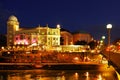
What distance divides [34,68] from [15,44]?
11731 centimetres

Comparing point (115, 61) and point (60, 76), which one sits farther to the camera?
point (60, 76)

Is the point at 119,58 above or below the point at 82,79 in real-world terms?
above

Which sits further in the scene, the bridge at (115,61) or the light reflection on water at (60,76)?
the light reflection on water at (60,76)

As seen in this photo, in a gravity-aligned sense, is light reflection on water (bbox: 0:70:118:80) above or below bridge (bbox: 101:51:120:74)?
below

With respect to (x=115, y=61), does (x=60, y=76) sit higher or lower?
lower

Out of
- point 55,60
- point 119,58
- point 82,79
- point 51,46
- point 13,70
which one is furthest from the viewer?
point 51,46

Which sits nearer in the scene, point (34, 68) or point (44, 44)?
point (34, 68)

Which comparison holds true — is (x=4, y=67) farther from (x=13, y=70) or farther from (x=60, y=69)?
(x=60, y=69)

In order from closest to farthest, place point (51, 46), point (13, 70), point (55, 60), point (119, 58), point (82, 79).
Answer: point (119, 58), point (82, 79), point (13, 70), point (55, 60), point (51, 46)

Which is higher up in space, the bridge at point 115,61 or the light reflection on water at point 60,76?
the bridge at point 115,61

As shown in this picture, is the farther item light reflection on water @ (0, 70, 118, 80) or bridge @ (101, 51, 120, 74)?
light reflection on water @ (0, 70, 118, 80)

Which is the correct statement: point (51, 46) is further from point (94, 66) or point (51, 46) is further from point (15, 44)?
point (94, 66)

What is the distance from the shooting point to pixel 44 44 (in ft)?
630

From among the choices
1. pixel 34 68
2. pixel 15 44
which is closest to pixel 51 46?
pixel 15 44
